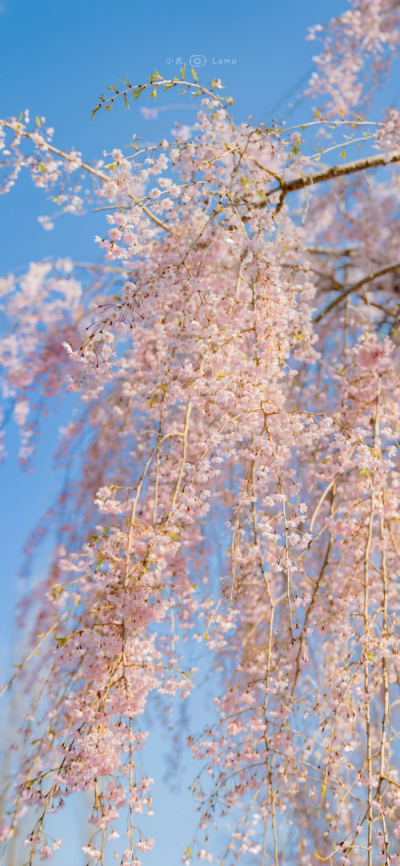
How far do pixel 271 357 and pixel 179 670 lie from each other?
3.37ft

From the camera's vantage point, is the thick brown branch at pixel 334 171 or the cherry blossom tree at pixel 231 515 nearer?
the cherry blossom tree at pixel 231 515

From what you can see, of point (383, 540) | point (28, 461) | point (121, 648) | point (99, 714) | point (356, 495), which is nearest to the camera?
point (99, 714)

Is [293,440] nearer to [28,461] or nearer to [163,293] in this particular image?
[163,293]

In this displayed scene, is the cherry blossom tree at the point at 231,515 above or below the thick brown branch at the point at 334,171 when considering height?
below

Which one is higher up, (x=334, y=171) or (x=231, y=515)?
(x=334, y=171)

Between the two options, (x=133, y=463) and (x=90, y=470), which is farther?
(x=90, y=470)

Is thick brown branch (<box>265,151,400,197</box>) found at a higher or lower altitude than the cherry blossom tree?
higher

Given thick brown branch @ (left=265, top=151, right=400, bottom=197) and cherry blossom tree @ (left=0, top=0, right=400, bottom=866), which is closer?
cherry blossom tree @ (left=0, top=0, right=400, bottom=866)

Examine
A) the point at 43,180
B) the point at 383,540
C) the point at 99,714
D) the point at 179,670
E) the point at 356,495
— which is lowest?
the point at 99,714

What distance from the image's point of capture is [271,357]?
1953 mm

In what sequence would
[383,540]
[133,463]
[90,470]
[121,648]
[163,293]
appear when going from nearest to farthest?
[121,648], [163,293], [383,540], [133,463], [90,470]

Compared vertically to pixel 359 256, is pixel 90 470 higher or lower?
lower

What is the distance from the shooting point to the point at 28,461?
4508 mm

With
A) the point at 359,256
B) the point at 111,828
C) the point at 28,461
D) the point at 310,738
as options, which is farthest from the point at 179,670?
the point at 359,256
